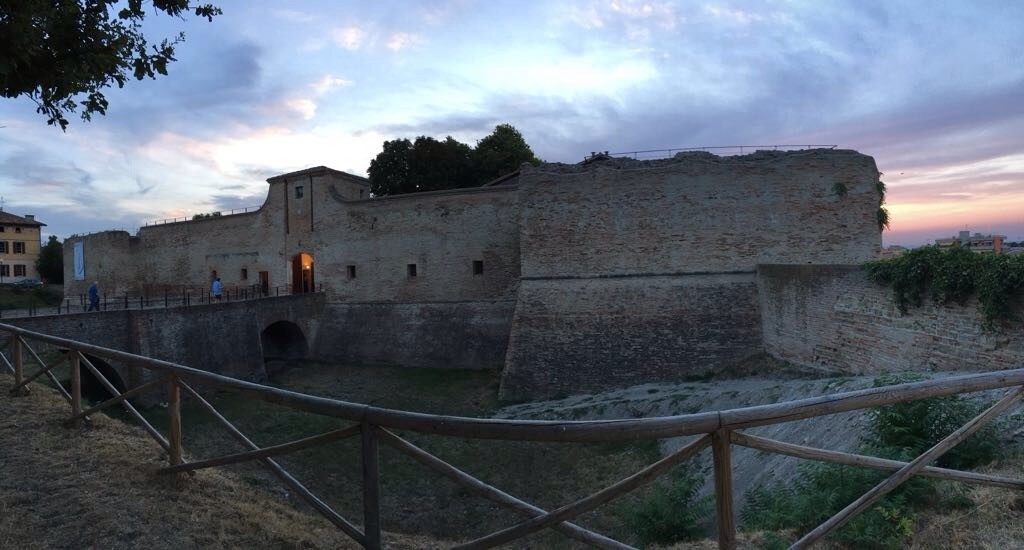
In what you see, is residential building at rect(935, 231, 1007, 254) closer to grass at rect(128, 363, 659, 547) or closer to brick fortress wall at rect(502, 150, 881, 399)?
brick fortress wall at rect(502, 150, 881, 399)

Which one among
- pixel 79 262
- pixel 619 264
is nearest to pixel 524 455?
pixel 619 264

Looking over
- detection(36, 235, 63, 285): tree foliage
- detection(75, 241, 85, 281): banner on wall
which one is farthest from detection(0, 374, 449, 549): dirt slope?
detection(36, 235, 63, 285): tree foliage

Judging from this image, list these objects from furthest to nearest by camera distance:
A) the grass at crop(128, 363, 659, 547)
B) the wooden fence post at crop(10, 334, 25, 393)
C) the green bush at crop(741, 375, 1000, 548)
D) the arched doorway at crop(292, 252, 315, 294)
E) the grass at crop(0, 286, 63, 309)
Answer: the grass at crop(0, 286, 63, 309) < the arched doorway at crop(292, 252, 315, 294) < the grass at crop(128, 363, 659, 547) < the wooden fence post at crop(10, 334, 25, 393) < the green bush at crop(741, 375, 1000, 548)

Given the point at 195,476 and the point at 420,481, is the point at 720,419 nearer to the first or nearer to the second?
the point at 195,476

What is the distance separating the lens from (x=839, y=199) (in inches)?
539

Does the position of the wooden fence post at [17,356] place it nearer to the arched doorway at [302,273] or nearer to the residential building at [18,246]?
the arched doorway at [302,273]

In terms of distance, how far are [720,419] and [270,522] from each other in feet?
9.46

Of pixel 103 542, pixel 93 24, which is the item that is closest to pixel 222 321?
pixel 93 24

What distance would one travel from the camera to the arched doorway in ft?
75.5

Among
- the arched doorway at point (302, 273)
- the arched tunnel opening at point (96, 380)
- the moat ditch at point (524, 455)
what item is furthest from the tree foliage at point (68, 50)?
the arched doorway at point (302, 273)

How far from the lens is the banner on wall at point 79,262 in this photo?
30.2 m

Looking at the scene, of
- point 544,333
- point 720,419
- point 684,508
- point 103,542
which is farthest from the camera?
point 544,333

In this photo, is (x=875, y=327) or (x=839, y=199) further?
(x=839, y=199)

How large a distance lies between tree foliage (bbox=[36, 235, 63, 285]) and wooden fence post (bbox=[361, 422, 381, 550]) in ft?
189
